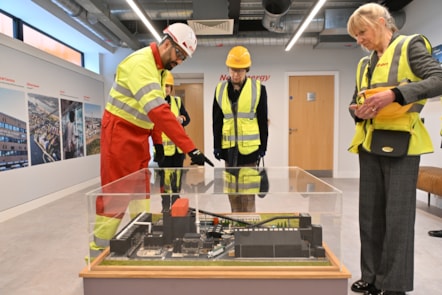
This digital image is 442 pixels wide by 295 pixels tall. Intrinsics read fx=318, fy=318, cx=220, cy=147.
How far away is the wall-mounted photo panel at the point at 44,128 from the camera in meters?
4.54

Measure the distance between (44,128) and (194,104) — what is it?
154 inches

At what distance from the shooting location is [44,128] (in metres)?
4.84

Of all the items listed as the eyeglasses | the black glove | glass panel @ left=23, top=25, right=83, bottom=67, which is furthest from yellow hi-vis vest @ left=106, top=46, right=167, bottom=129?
glass panel @ left=23, top=25, right=83, bottom=67

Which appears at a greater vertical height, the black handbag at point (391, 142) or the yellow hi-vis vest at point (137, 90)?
the yellow hi-vis vest at point (137, 90)

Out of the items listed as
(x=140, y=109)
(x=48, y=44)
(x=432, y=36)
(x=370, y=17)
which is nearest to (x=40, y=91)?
(x=48, y=44)

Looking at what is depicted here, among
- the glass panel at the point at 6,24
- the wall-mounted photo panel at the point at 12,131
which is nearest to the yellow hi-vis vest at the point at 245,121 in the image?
the wall-mounted photo panel at the point at 12,131

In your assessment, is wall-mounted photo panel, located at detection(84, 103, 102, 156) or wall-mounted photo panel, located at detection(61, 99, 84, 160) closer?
wall-mounted photo panel, located at detection(61, 99, 84, 160)

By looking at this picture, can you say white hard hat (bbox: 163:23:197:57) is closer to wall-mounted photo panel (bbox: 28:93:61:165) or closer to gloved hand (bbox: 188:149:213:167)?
gloved hand (bbox: 188:149:213:167)

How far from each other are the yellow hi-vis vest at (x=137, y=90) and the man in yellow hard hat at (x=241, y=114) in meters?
→ 0.85

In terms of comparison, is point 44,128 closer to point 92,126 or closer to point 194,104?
point 92,126

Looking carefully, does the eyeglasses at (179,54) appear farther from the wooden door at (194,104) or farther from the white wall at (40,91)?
the wooden door at (194,104)

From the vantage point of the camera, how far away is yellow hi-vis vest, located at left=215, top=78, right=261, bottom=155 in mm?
2654

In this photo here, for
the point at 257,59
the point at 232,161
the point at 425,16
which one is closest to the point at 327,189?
the point at 232,161

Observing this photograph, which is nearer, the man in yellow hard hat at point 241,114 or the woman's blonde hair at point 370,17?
the woman's blonde hair at point 370,17
